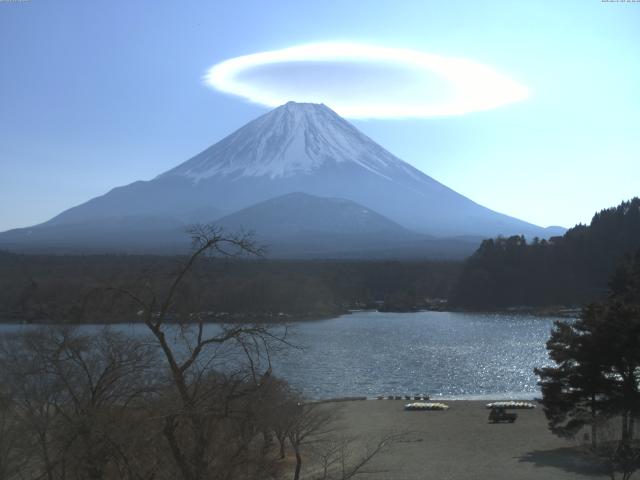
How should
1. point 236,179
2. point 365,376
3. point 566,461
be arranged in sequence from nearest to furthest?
1. point 566,461
2. point 365,376
3. point 236,179

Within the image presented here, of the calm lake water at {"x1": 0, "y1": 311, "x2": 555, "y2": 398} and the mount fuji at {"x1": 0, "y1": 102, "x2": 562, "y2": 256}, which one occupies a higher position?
the mount fuji at {"x1": 0, "y1": 102, "x2": 562, "y2": 256}

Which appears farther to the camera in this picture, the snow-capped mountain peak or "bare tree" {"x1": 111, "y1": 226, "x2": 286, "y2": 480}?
the snow-capped mountain peak

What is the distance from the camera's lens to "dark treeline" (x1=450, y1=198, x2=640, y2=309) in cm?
5697

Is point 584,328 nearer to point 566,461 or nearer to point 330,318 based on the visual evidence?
point 566,461

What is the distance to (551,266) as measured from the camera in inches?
2346

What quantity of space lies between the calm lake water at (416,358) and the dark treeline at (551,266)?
10101mm

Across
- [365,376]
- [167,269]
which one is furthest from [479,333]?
[167,269]

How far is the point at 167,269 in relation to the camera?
432cm

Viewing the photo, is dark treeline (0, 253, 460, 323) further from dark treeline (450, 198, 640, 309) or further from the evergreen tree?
the evergreen tree

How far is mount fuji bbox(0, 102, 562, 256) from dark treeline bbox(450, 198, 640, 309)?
55.0 m

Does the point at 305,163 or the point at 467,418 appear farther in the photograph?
the point at 305,163

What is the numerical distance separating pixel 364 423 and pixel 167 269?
12.6m

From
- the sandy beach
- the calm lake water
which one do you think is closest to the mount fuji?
the calm lake water

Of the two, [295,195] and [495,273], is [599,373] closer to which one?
[495,273]
